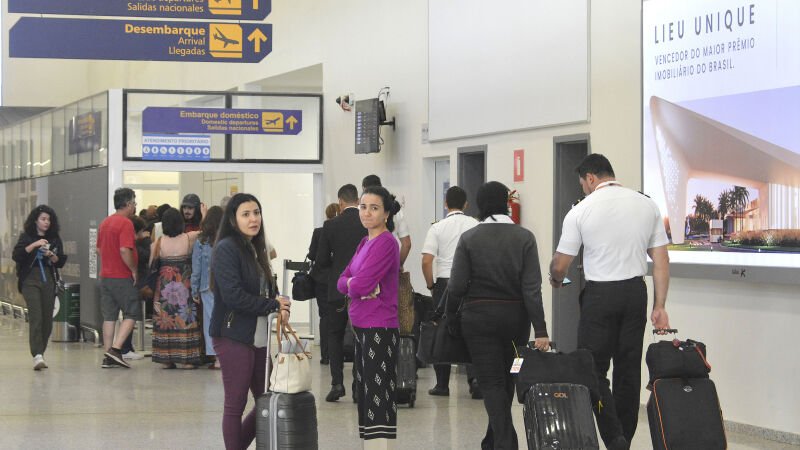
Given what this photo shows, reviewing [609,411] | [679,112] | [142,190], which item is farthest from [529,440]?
[142,190]

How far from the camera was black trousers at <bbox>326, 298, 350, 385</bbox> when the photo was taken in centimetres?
813

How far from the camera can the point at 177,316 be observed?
34.7 ft

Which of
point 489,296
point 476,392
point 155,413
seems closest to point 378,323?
point 489,296

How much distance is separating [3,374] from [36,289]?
2.73 feet

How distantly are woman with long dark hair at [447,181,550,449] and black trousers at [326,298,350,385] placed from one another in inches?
98.5

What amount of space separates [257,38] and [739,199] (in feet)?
14.9

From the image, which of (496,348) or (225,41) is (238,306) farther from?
(225,41)

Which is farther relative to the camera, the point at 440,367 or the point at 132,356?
the point at 132,356

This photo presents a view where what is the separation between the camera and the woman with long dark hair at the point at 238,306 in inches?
206

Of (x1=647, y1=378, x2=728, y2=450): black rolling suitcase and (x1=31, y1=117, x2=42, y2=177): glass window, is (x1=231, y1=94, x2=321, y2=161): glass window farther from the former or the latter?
(x1=647, y1=378, x2=728, y2=450): black rolling suitcase

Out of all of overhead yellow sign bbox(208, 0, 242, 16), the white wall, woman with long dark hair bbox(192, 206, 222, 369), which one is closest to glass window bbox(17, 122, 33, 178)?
the white wall

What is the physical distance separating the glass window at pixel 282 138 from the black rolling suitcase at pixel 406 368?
536 cm

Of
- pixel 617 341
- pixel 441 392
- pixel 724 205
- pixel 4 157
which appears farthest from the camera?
pixel 4 157

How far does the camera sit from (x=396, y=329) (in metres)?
5.83
